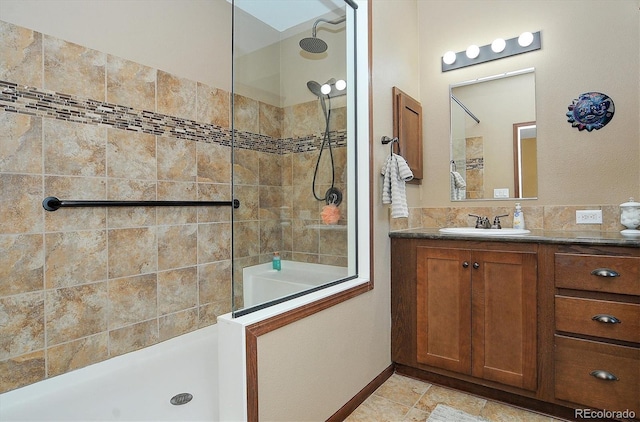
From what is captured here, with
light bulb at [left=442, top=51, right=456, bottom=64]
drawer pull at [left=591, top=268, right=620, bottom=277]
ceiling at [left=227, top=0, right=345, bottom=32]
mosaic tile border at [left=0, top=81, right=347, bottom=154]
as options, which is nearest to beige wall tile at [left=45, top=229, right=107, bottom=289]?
mosaic tile border at [left=0, top=81, right=347, bottom=154]

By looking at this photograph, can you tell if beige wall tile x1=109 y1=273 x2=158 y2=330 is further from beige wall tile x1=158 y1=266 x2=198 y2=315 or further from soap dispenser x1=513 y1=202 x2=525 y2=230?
soap dispenser x1=513 y1=202 x2=525 y2=230

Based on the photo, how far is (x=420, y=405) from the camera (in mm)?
1928

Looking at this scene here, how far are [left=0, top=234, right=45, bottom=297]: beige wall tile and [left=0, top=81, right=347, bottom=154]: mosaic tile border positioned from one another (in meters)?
0.59

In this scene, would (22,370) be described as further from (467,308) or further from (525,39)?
(525,39)

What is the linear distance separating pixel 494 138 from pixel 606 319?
4.47 feet

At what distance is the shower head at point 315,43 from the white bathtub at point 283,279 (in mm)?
1243

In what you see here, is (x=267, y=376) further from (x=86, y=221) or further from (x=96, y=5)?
(x=96, y=5)

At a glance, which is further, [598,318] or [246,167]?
[598,318]

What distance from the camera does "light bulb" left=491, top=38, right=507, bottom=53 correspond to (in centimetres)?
245

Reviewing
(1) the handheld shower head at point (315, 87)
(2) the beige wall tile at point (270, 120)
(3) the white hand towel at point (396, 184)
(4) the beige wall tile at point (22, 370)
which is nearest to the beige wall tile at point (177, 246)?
(4) the beige wall tile at point (22, 370)

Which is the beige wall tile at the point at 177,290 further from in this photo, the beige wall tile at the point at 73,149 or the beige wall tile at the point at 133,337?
the beige wall tile at the point at 73,149

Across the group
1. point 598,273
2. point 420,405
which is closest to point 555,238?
point 598,273

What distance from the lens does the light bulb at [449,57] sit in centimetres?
263

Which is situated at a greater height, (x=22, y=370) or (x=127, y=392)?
(x=22, y=370)
